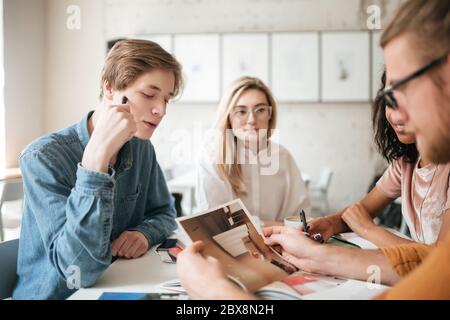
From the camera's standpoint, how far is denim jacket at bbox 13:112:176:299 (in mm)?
666

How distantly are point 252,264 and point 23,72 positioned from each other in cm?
85

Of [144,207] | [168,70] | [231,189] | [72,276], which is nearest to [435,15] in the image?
[168,70]

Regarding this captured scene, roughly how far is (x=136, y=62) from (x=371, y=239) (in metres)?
0.78

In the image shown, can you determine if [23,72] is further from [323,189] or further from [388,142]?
[323,189]

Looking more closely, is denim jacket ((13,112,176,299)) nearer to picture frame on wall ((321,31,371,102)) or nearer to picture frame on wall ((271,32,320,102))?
picture frame on wall ((271,32,320,102))

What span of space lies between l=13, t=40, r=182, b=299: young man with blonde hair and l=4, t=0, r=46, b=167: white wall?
207 millimetres

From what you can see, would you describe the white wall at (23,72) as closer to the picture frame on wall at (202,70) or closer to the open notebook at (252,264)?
the open notebook at (252,264)

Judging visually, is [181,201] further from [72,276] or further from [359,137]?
[359,137]

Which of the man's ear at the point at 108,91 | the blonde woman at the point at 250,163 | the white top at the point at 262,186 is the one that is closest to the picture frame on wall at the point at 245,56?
the blonde woman at the point at 250,163

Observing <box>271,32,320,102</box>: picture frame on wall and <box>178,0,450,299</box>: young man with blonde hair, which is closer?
<box>178,0,450,299</box>: young man with blonde hair

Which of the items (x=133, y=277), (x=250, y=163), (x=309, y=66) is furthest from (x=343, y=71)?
(x=133, y=277)

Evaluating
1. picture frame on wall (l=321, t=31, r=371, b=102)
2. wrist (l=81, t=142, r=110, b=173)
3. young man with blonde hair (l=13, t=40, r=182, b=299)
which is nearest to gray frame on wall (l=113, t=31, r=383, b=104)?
picture frame on wall (l=321, t=31, r=371, b=102)

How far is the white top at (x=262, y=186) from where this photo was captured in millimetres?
1380

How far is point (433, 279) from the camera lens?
0.46 m
